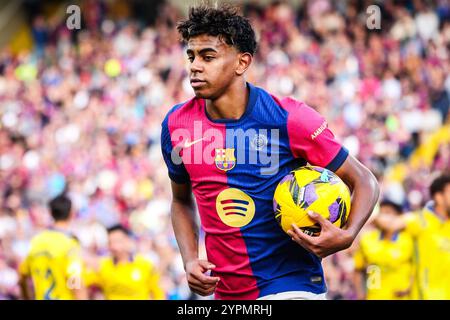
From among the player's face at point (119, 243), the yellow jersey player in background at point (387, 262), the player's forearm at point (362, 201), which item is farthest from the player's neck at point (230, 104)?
the yellow jersey player in background at point (387, 262)

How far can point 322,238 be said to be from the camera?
15.6ft

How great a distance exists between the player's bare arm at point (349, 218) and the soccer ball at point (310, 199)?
59mm

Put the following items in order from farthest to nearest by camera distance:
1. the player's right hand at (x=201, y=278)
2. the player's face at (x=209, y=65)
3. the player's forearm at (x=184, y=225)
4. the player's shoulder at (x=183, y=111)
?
the player's forearm at (x=184, y=225) → the player's shoulder at (x=183, y=111) → the player's face at (x=209, y=65) → the player's right hand at (x=201, y=278)

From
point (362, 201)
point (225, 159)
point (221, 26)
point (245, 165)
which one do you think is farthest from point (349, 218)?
point (221, 26)

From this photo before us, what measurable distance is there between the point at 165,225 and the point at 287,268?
25.0ft

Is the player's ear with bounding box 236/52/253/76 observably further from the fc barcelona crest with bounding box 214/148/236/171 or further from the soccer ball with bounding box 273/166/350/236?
the soccer ball with bounding box 273/166/350/236

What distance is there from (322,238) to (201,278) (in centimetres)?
73

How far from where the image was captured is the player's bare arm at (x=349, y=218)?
4770 millimetres

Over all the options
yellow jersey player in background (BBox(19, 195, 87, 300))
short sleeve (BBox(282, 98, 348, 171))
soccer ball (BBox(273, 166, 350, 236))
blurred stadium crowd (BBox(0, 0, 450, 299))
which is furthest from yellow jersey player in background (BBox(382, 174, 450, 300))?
soccer ball (BBox(273, 166, 350, 236))

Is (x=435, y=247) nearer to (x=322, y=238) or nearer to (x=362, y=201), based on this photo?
(x=362, y=201)

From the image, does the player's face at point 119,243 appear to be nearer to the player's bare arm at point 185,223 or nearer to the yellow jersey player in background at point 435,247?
the yellow jersey player in background at point 435,247

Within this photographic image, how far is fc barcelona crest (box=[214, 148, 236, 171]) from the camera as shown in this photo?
5.14m
